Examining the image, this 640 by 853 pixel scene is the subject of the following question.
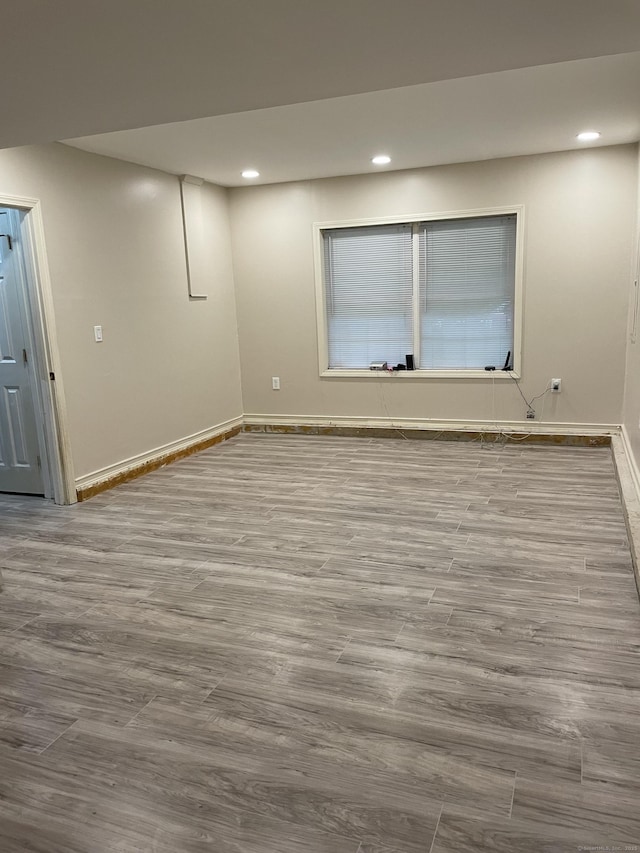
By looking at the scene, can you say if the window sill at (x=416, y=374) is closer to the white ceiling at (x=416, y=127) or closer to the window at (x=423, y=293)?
the window at (x=423, y=293)

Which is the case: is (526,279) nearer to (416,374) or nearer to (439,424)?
(416,374)

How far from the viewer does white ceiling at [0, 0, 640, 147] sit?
5.88 ft

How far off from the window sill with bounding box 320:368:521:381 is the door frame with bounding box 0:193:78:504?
2806 millimetres

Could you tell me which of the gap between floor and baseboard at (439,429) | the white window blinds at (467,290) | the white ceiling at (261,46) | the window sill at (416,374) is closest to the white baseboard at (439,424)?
the gap between floor and baseboard at (439,429)

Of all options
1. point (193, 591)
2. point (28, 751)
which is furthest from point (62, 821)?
point (193, 591)

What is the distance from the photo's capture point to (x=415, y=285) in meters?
5.98

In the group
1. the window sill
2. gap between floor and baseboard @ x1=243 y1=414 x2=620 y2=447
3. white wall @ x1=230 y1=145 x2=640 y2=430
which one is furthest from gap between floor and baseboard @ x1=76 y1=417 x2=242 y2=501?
the window sill

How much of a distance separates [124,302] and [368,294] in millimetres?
2393

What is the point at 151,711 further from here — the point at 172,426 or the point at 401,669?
the point at 172,426

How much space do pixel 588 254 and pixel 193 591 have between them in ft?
14.4

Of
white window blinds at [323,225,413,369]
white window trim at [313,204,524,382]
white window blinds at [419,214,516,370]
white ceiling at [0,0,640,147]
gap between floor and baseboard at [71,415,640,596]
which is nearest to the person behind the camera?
white ceiling at [0,0,640,147]

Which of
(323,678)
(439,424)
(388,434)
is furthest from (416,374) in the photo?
(323,678)

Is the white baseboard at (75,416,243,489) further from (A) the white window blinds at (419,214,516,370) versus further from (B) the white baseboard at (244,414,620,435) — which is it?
(A) the white window blinds at (419,214,516,370)

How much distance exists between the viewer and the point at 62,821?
1666 millimetres
